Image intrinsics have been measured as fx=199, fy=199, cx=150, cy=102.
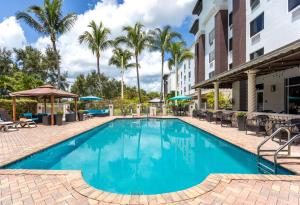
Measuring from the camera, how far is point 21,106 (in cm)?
1638

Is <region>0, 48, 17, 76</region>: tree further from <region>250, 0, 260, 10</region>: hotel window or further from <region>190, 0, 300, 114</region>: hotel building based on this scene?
<region>250, 0, 260, 10</region>: hotel window

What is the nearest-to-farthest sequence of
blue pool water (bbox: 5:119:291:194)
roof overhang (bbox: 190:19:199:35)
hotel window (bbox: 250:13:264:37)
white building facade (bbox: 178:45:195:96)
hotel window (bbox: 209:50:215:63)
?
blue pool water (bbox: 5:119:291:194), hotel window (bbox: 250:13:264:37), hotel window (bbox: 209:50:215:63), roof overhang (bbox: 190:19:199:35), white building facade (bbox: 178:45:195:96)

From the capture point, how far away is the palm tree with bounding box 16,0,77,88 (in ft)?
59.9

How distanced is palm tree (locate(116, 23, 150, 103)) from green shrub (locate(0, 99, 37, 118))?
469 inches

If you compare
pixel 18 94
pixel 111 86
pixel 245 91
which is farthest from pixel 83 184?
pixel 111 86

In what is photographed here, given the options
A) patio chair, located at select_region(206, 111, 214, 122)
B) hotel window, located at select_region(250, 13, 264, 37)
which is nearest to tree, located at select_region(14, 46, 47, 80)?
patio chair, located at select_region(206, 111, 214, 122)

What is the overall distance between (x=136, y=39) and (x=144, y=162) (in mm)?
19618

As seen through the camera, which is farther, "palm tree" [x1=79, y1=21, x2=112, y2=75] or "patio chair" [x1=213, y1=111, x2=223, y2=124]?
"palm tree" [x1=79, y1=21, x2=112, y2=75]

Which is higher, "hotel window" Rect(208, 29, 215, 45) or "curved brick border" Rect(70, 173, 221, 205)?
"hotel window" Rect(208, 29, 215, 45)

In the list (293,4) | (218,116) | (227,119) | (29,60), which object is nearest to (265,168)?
(227,119)

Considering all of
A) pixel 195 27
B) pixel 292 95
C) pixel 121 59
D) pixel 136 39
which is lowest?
pixel 292 95

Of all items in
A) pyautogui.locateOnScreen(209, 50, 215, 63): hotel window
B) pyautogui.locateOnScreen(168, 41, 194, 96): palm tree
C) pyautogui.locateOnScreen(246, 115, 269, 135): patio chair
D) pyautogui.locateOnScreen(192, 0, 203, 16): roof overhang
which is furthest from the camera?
pyautogui.locateOnScreen(192, 0, 203, 16): roof overhang

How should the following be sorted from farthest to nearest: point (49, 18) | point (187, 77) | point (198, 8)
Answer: point (187, 77) < point (198, 8) < point (49, 18)

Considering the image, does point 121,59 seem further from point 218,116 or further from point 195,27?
point 218,116
